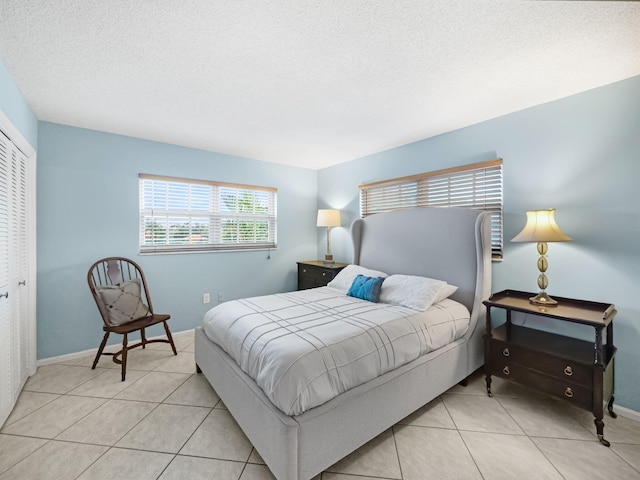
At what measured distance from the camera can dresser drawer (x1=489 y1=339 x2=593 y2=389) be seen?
73.4 inches

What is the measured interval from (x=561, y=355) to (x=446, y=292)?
0.86 meters

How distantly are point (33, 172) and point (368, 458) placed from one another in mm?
3604

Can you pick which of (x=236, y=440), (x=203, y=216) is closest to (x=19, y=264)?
(x=203, y=216)

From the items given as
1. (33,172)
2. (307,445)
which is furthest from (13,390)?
(307,445)

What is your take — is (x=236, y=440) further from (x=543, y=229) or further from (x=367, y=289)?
(x=543, y=229)

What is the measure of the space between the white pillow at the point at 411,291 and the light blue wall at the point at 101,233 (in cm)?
218

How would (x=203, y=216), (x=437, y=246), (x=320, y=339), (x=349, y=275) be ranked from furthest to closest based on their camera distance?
(x=203, y=216) → (x=349, y=275) → (x=437, y=246) → (x=320, y=339)

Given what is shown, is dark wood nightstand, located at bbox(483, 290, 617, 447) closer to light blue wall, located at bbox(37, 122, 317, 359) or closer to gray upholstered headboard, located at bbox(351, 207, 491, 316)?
gray upholstered headboard, located at bbox(351, 207, 491, 316)

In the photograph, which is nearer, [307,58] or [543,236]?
[307,58]

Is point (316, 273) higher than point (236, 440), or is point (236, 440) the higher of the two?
point (316, 273)

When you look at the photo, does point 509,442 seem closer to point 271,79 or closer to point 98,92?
point 271,79

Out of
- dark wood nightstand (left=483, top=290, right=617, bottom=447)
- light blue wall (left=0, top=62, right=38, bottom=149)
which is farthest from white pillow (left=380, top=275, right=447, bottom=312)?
light blue wall (left=0, top=62, right=38, bottom=149)

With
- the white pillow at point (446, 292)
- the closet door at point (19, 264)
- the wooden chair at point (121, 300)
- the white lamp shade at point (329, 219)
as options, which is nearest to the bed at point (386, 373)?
the white pillow at point (446, 292)

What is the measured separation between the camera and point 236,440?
1814 millimetres
